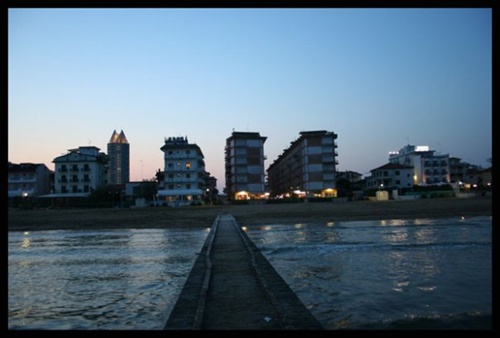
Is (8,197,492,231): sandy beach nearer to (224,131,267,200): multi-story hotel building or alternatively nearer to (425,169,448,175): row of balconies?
(224,131,267,200): multi-story hotel building

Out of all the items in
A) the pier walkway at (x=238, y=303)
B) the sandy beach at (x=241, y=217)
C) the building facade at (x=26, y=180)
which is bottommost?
the sandy beach at (x=241, y=217)

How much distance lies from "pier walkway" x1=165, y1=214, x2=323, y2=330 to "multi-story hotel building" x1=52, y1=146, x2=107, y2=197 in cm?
7705

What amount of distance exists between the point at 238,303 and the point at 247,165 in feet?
294

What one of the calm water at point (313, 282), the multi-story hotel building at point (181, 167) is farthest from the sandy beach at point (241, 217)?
the multi-story hotel building at point (181, 167)

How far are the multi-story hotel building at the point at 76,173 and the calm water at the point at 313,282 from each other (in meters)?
67.1

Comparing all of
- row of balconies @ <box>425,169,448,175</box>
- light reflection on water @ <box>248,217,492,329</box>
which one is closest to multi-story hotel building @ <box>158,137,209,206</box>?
row of balconies @ <box>425,169,448,175</box>

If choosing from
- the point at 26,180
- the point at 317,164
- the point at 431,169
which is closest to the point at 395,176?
the point at 431,169

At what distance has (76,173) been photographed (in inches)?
3332

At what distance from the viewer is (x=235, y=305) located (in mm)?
8773

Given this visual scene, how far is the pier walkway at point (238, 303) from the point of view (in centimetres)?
746

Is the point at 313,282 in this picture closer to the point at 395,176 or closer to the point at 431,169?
the point at 395,176

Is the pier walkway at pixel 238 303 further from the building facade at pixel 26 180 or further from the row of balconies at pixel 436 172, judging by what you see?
the row of balconies at pixel 436 172

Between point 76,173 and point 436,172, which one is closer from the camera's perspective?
point 76,173
